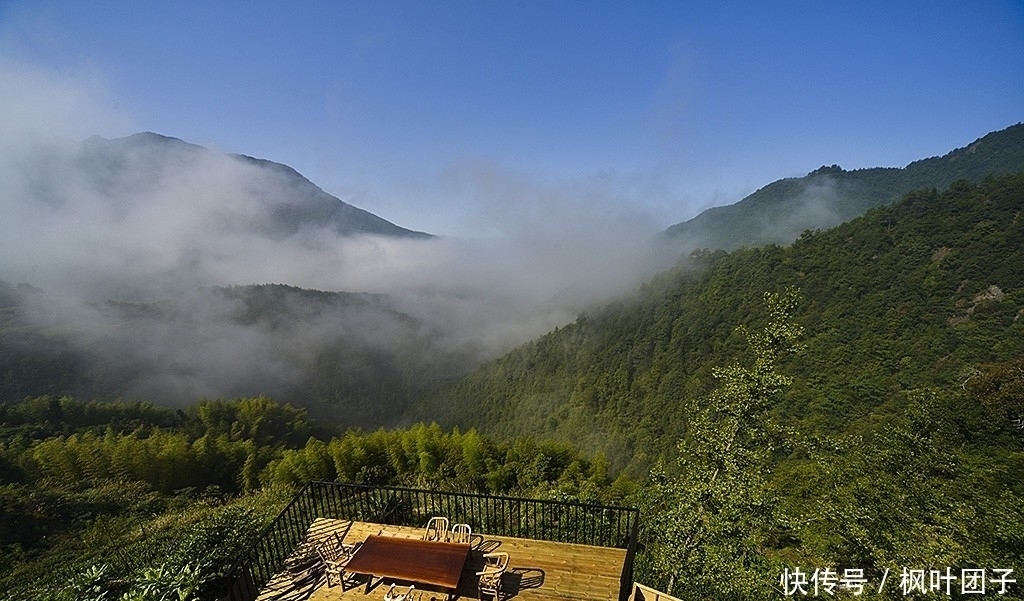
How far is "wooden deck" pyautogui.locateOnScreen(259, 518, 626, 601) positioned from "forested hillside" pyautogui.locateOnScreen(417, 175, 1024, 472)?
23.7 feet

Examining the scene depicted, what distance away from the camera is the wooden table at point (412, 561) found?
6086mm

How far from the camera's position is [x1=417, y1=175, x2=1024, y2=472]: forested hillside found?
Answer: 116 ft

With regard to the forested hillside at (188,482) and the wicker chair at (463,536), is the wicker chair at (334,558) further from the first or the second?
the wicker chair at (463,536)

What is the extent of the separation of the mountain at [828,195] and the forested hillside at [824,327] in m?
41.9

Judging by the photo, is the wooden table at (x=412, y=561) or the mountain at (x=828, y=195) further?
the mountain at (x=828, y=195)

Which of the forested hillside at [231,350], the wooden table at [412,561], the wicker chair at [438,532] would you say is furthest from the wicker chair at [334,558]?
the forested hillside at [231,350]

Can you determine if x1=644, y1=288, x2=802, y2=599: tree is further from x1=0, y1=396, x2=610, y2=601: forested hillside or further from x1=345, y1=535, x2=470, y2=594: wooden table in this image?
x1=0, y1=396, x2=610, y2=601: forested hillside

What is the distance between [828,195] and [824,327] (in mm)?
109748

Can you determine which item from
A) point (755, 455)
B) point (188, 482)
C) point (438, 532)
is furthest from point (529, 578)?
point (188, 482)

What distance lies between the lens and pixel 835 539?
12.1 m

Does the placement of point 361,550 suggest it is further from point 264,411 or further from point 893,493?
point 264,411

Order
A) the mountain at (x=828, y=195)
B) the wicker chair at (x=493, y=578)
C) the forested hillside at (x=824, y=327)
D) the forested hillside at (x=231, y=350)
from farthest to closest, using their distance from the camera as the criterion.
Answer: the mountain at (x=828, y=195) < the forested hillside at (x=231, y=350) < the forested hillside at (x=824, y=327) < the wicker chair at (x=493, y=578)

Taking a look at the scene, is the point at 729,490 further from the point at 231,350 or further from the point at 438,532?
the point at 231,350

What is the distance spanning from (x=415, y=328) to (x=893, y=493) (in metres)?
172
